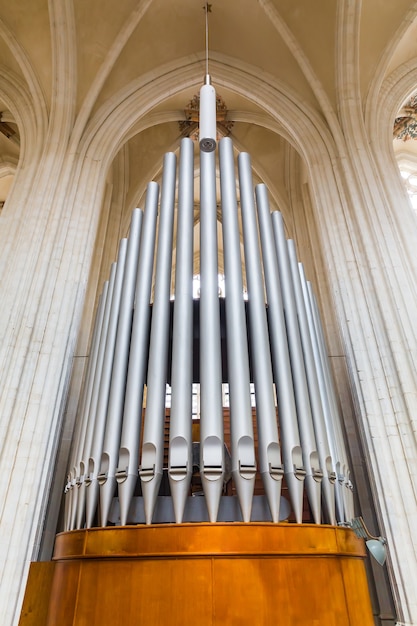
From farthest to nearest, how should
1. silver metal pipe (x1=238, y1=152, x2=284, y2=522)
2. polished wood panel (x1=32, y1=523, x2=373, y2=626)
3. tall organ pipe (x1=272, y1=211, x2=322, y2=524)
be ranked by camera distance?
tall organ pipe (x1=272, y1=211, x2=322, y2=524)
silver metal pipe (x1=238, y1=152, x2=284, y2=522)
polished wood panel (x1=32, y1=523, x2=373, y2=626)

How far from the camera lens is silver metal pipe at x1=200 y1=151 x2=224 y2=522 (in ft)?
9.85

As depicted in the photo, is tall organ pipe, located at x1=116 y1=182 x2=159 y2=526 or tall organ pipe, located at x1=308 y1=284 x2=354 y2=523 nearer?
tall organ pipe, located at x1=116 y1=182 x2=159 y2=526

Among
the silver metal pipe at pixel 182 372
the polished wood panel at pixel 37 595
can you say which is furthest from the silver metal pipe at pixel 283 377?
the polished wood panel at pixel 37 595

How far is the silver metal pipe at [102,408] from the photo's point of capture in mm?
3227

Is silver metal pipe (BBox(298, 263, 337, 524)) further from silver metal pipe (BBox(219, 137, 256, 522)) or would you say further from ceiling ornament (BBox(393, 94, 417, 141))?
ceiling ornament (BBox(393, 94, 417, 141))

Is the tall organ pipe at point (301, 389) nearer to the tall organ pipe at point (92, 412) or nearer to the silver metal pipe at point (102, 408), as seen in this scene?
the silver metal pipe at point (102, 408)

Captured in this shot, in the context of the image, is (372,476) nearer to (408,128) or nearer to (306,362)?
(306,362)

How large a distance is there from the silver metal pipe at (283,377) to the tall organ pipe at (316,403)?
8.9 inches

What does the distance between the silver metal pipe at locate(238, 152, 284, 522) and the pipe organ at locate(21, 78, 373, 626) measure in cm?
1

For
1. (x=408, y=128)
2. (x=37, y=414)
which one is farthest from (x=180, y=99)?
(x=37, y=414)

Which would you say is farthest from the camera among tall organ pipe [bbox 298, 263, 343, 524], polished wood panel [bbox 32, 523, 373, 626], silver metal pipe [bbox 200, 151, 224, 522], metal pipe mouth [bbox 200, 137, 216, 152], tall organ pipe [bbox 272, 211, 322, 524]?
metal pipe mouth [bbox 200, 137, 216, 152]

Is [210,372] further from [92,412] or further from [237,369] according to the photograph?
[92,412]

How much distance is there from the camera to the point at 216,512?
9.72 ft

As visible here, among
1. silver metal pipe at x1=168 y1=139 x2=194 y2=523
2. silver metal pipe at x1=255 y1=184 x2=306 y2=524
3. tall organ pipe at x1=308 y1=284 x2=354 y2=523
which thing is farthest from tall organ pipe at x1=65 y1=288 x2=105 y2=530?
tall organ pipe at x1=308 y1=284 x2=354 y2=523
